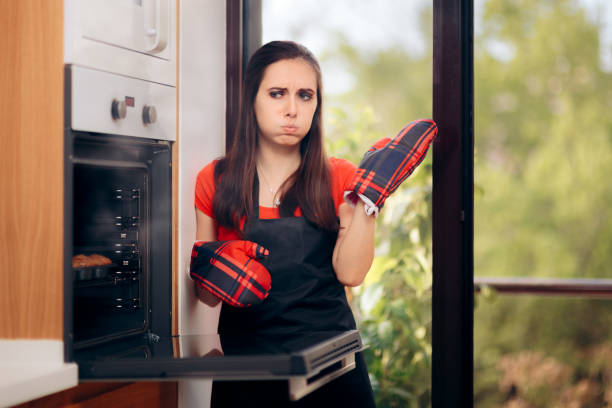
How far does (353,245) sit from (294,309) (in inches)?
8.2

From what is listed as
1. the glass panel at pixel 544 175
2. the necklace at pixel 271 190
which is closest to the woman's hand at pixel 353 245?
the necklace at pixel 271 190

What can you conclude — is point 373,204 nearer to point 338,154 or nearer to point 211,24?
point 338,154

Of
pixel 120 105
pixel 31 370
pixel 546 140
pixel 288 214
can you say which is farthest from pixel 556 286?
pixel 546 140

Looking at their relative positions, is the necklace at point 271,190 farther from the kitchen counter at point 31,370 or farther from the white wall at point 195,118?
the kitchen counter at point 31,370

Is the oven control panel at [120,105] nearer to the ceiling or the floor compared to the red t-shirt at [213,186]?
nearer to the ceiling

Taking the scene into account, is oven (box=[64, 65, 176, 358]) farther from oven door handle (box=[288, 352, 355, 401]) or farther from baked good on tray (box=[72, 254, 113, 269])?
oven door handle (box=[288, 352, 355, 401])

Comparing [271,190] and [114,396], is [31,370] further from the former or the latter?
[271,190]

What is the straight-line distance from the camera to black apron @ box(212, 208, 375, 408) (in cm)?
141

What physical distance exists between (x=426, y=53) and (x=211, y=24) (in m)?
0.63

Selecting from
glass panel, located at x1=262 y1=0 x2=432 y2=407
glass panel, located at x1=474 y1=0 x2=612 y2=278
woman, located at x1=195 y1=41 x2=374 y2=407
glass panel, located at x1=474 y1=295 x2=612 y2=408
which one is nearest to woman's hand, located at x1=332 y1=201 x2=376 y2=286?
woman, located at x1=195 y1=41 x2=374 y2=407

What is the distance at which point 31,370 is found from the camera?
3.88ft

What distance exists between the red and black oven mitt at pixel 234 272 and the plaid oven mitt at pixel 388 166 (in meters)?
0.27

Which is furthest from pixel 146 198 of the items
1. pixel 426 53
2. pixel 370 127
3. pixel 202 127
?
pixel 426 53

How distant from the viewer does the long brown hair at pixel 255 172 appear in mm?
1473
